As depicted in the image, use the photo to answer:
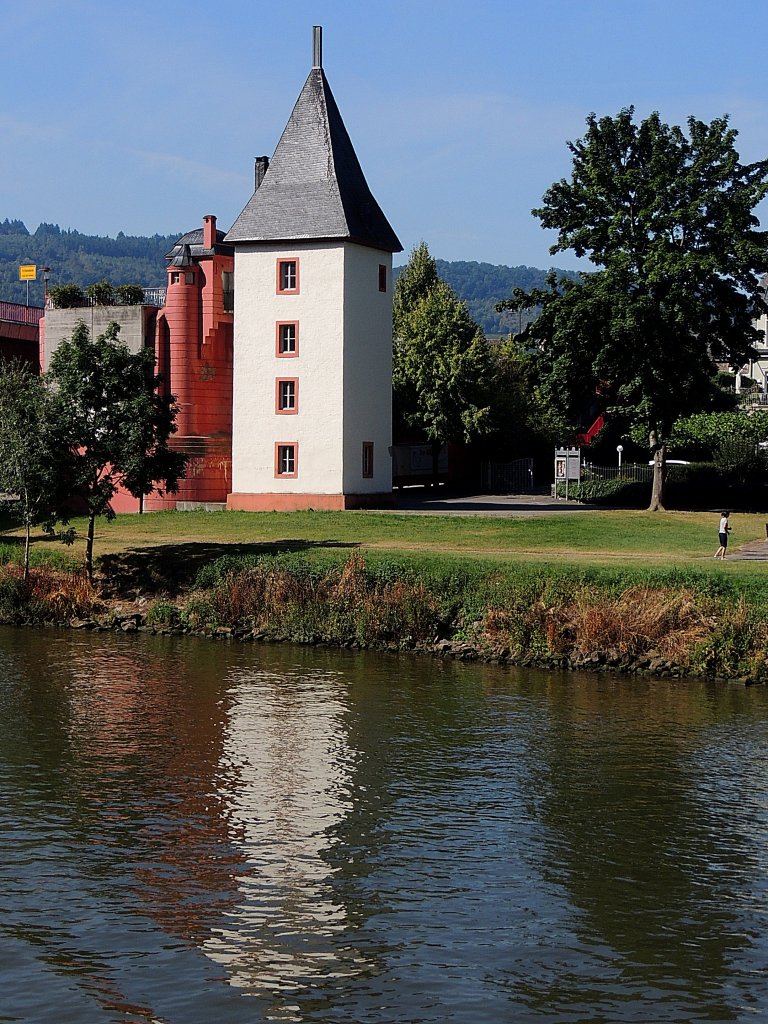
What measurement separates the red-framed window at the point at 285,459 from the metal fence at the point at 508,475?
1946 centimetres

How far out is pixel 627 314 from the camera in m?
51.5

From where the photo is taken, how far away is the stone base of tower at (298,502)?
57.0m

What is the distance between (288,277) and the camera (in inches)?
2290

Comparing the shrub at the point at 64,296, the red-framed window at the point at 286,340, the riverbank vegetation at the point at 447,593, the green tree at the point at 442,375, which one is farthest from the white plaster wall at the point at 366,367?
the shrub at the point at 64,296

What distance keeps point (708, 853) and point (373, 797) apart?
533 cm

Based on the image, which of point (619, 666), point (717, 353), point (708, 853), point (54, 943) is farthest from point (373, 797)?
point (717, 353)

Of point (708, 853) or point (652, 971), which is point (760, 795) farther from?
point (652, 971)

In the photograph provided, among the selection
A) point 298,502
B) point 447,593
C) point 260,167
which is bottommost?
point 447,593

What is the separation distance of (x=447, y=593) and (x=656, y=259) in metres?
21.4

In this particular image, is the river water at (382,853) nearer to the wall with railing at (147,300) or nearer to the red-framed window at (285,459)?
the red-framed window at (285,459)

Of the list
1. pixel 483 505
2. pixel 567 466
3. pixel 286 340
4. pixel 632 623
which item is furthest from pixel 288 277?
pixel 632 623

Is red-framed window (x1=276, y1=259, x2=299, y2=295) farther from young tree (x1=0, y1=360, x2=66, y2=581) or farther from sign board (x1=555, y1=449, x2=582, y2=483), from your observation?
young tree (x1=0, y1=360, x2=66, y2=581)

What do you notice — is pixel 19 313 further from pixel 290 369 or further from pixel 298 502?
pixel 298 502

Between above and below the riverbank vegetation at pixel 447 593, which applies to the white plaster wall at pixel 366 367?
above
